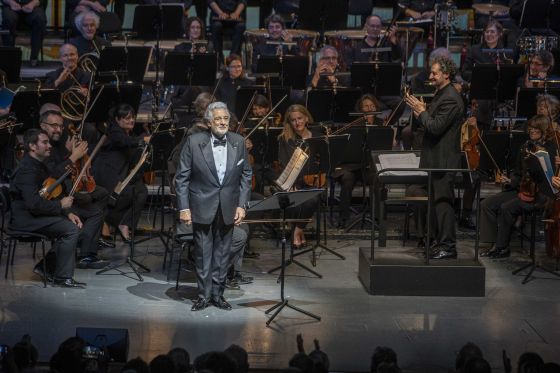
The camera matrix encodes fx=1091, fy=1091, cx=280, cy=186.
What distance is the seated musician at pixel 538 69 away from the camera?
11852 millimetres

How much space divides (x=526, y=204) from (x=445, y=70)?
1.65 m

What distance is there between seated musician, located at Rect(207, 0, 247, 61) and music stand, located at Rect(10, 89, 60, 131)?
152 inches

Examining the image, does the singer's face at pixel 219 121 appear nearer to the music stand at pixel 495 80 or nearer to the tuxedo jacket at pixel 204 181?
the tuxedo jacket at pixel 204 181

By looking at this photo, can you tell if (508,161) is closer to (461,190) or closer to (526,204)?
(526,204)

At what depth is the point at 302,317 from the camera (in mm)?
8094

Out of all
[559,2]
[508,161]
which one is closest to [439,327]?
[508,161]

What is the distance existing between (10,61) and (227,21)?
11.2 feet

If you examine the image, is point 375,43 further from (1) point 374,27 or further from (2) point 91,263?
(2) point 91,263

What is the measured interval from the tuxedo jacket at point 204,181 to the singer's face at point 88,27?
4.88 metres

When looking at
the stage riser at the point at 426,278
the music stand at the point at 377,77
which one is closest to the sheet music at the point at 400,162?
the stage riser at the point at 426,278

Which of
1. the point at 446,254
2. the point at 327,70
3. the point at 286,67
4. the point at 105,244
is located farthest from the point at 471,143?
the point at 105,244

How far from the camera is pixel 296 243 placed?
10102mm

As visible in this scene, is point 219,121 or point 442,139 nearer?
point 219,121

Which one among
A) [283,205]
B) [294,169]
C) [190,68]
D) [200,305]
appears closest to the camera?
[283,205]
